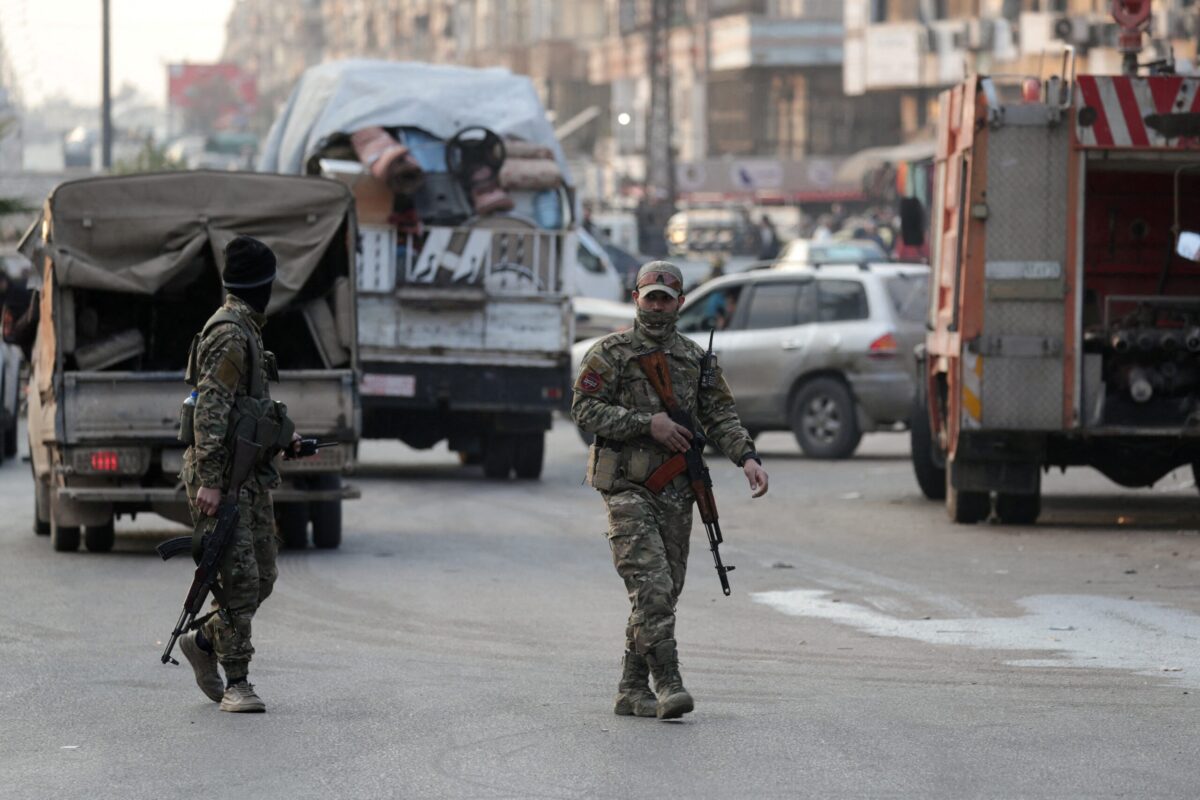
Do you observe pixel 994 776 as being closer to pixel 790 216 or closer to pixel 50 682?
pixel 50 682

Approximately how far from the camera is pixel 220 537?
8.15 metres

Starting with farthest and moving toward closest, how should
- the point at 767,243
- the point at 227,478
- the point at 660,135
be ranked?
1. the point at 660,135
2. the point at 767,243
3. the point at 227,478

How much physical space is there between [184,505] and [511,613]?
2.90 meters

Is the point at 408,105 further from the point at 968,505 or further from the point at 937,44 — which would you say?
the point at 937,44

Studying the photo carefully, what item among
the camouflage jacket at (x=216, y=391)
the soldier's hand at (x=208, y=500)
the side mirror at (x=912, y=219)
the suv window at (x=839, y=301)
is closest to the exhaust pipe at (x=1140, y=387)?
the side mirror at (x=912, y=219)

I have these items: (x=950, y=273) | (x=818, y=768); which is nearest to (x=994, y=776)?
(x=818, y=768)

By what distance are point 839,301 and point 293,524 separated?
8095mm

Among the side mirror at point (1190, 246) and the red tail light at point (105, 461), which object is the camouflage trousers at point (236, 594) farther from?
the side mirror at point (1190, 246)

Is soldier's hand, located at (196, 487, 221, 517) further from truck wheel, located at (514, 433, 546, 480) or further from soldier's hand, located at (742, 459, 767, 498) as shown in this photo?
truck wheel, located at (514, 433, 546, 480)

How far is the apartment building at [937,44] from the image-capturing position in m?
69.6

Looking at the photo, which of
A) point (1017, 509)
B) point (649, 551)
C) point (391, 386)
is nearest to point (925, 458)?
point (1017, 509)

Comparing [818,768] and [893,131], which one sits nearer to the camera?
[818,768]

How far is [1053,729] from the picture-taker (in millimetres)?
7797

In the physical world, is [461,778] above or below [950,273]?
below
